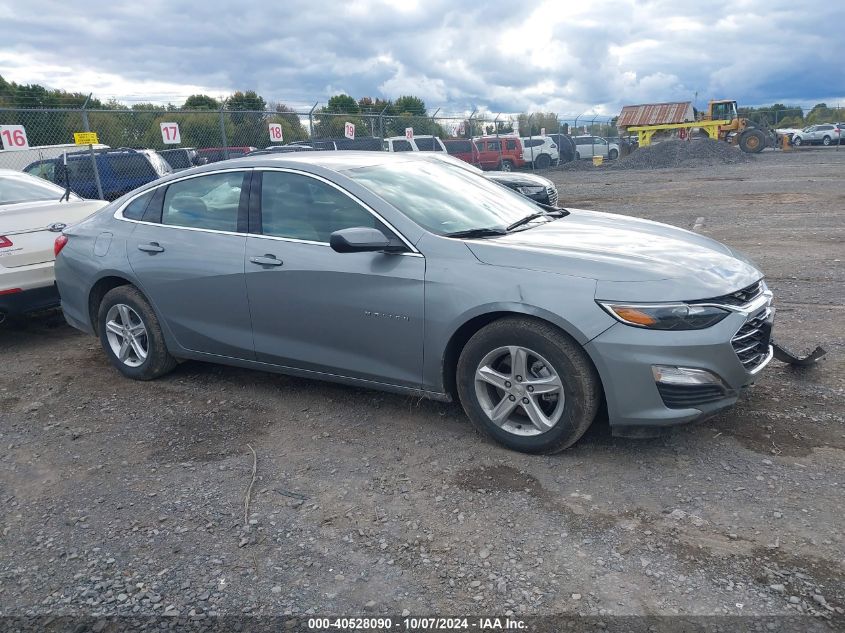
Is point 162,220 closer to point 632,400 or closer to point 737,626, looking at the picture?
point 632,400

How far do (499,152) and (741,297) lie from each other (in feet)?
88.0

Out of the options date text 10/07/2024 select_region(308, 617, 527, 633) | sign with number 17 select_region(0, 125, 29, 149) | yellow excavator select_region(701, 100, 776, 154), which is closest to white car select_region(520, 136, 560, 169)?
yellow excavator select_region(701, 100, 776, 154)

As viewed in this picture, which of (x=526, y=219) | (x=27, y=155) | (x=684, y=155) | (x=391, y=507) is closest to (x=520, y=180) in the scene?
(x=526, y=219)

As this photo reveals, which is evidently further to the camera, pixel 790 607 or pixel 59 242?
pixel 59 242

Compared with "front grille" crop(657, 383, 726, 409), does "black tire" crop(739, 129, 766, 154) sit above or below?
below

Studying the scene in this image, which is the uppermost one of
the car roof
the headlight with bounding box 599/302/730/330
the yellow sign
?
the yellow sign

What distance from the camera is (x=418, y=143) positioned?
24.9 metres

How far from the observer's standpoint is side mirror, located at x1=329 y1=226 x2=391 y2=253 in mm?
3938

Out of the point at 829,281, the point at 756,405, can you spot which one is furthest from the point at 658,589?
the point at 829,281

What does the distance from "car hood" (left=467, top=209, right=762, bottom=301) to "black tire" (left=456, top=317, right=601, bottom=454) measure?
31 cm

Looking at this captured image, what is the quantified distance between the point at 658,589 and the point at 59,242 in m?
5.05

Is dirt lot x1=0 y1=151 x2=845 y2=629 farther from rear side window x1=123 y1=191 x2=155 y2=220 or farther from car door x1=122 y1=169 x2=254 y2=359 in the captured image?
rear side window x1=123 y1=191 x2=155 y2=220

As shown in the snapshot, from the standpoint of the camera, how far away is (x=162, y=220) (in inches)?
202

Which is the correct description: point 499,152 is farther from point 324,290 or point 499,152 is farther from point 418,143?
point 324,290
